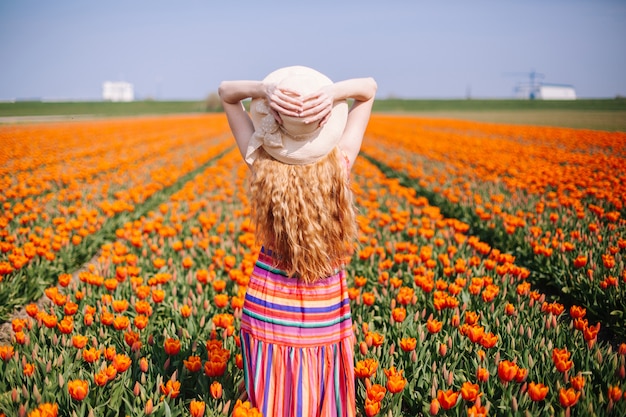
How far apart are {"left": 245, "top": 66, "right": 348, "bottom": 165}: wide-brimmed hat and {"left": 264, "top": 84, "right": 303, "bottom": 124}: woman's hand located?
0.10 ft

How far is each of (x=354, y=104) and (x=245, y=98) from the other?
53cm

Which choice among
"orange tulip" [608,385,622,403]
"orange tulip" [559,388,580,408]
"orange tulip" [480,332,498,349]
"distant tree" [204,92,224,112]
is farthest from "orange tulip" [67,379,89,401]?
"distant tree" [204,92,224,112]

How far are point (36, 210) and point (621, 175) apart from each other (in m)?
9.04

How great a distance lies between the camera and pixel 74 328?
280cm

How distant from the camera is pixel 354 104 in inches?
83.0

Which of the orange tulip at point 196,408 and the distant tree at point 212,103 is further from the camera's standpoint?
the distant tree at point 212,103

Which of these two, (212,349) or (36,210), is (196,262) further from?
(36,210)

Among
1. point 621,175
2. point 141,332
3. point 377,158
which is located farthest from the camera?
point 377,158

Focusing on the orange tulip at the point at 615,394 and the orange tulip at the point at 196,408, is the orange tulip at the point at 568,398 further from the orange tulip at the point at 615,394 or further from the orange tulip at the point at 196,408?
the orange tulip at the point at 196,408

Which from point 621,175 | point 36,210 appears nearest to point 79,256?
point 36,210

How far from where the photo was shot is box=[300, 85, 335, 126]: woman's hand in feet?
5.37

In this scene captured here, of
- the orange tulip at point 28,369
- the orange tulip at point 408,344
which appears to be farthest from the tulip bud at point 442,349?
the orange tulip at point 28,369

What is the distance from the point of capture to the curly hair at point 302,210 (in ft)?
6.04

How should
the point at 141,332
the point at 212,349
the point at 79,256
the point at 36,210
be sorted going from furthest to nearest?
the point at 36,210, the point at 79,256, the point at 141,332, the point at 212,349
